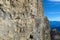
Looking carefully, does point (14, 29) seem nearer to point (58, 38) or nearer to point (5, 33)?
point (5, 33)

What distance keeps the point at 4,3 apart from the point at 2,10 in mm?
70

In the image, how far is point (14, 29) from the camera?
1.62 meters

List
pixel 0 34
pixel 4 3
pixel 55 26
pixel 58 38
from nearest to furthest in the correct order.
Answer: pixel 0 34, pixel 4 3, pixel 58 38, pixel 55 26

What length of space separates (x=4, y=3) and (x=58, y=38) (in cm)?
734

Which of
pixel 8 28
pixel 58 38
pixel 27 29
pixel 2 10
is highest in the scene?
pixel 2 10

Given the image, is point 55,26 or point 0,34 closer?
point 0,34

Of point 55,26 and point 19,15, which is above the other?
point 19,15

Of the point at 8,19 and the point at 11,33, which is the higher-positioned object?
the point at 8,19

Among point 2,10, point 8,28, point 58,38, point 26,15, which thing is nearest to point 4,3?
point 2,10

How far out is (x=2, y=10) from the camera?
1.49 metres

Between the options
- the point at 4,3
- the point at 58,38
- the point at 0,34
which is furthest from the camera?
the point at 58,38

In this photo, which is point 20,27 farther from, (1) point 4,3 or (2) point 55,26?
(2) point 55,26

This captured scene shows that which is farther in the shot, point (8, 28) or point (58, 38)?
point (58, 38)

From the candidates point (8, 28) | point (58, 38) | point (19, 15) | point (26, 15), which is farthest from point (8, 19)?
point (58, 38)
